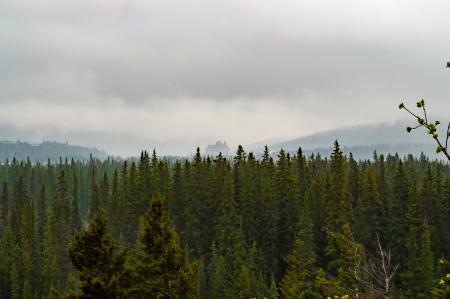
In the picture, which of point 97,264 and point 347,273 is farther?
point 347,273

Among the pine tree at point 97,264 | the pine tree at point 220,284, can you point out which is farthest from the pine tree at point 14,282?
the pine tree at point 97,264

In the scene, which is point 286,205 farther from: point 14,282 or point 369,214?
point 14,282

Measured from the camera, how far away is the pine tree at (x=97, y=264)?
16.2 m

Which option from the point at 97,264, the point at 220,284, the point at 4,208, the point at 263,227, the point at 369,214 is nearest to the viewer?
the point at 97,264

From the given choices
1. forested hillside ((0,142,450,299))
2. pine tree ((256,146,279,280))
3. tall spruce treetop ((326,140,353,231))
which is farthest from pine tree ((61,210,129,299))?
pine tree ((256,146,279,280))

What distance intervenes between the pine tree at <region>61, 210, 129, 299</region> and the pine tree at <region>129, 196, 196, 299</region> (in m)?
3.80

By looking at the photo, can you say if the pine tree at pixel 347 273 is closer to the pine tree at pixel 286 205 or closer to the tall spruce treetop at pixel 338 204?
the tall spruce treetop at pixel 338 204

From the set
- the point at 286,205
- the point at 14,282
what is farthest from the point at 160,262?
the point at 14,282

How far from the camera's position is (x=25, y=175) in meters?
162

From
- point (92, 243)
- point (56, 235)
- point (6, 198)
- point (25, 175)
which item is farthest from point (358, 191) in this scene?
point (25, 175)

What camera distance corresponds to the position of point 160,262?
70.0 feet

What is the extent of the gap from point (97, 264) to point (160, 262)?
4926mm

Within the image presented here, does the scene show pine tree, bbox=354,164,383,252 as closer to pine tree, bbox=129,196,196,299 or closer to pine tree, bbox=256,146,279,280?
pine tree, bbox=256,146,279,280

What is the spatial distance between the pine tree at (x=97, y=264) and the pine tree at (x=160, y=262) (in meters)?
3.80
